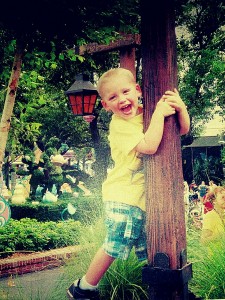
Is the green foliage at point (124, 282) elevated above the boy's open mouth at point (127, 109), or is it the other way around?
the boy's open mouth at point (127, 109)

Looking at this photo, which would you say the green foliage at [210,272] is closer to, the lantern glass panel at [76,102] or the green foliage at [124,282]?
the green foliage at [124,282]

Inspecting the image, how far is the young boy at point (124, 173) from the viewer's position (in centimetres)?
207

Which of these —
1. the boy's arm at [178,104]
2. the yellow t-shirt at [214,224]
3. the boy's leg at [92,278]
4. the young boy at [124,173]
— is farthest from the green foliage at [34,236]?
the boy's arm at [178,104]

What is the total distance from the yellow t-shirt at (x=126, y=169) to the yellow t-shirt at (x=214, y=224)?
1.68 m

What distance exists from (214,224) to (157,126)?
2.17 m

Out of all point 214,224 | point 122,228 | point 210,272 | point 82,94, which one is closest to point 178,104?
point 122,228

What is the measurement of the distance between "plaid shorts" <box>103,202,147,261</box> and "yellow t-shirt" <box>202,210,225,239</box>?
162 cm

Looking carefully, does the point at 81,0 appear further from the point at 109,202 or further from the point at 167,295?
the point at 167,295

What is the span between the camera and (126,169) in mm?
2148

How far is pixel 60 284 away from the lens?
351 centimetres

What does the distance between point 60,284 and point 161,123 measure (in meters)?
2.10

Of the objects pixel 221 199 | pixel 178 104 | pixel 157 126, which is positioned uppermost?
pixel 178 104

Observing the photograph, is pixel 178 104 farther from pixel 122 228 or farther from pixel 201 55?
pixel 201 55

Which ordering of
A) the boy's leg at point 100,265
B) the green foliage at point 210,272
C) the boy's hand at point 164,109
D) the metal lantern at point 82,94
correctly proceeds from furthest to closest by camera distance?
the metal lantern at point 82,94, the green foliage at point 210,272, the boy's leg at point 100,265, the boy's hand at point 164,109
